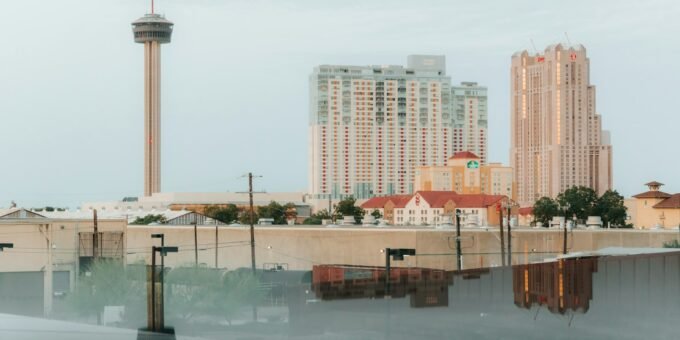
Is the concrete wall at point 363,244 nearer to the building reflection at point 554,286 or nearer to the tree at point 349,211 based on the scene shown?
the building reflection at point 554,286

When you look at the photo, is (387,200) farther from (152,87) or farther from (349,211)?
(152,87)

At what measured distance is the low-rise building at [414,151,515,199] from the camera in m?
175

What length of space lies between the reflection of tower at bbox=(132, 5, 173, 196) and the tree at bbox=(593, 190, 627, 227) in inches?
3513

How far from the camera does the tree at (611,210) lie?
112000 mm

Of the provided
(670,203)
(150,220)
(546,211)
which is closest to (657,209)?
(670,203)

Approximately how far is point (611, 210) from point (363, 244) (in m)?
49.3

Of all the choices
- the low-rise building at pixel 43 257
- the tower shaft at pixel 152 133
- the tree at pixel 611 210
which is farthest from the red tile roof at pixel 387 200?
the low-rise building at pixel 43 257

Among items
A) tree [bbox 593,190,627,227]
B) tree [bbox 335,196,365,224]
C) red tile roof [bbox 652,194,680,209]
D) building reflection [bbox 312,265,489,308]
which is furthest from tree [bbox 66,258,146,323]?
tree [bbox 335,196,365,224]

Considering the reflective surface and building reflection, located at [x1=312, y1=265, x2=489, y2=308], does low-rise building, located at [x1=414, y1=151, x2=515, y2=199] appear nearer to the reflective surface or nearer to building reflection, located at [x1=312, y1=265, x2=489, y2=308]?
the reflective surface

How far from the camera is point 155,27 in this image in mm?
194625

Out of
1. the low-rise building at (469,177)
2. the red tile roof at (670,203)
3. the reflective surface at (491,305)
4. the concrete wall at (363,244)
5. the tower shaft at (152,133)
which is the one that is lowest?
the concrete wall at (363,244)

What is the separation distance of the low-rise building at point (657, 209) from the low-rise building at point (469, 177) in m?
84.2

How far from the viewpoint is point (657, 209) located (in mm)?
82875

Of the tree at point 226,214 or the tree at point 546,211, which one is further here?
the tree at point 226,214
